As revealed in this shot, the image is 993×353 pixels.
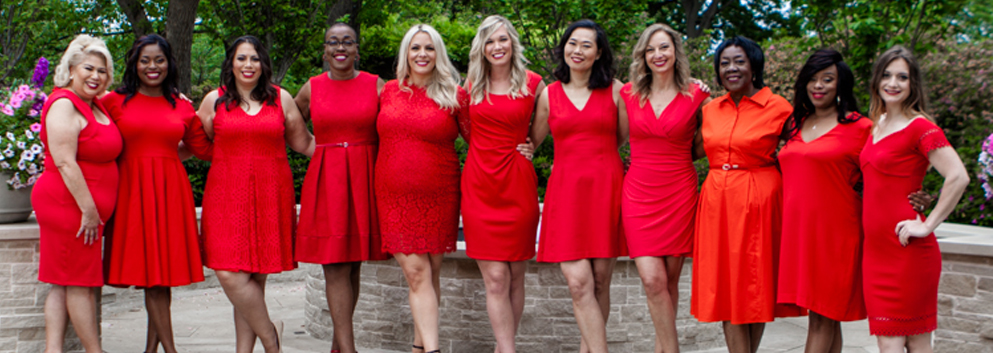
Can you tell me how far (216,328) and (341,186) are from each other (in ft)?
7.56

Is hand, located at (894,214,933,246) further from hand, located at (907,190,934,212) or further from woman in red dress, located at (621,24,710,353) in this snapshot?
woman in red dress, located at (621,24,710,353)

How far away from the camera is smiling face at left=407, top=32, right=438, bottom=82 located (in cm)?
416

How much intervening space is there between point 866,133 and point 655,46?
1041 mm

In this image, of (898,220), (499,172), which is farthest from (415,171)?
(898,220)

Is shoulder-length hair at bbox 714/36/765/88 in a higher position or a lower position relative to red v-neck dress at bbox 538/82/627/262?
higher

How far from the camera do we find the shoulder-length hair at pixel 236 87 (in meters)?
4.25

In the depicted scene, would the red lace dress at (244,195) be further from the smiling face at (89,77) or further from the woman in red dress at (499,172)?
the woman in red dress at (499,172)

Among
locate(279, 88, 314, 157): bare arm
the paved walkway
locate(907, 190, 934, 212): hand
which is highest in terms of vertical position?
locate(279, 88, 314, 157): bare arm

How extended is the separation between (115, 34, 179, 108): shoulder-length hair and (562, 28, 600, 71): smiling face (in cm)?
207

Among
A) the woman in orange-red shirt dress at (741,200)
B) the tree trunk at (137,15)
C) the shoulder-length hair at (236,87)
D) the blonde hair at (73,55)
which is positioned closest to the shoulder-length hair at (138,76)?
the blonde hair at (73,55)

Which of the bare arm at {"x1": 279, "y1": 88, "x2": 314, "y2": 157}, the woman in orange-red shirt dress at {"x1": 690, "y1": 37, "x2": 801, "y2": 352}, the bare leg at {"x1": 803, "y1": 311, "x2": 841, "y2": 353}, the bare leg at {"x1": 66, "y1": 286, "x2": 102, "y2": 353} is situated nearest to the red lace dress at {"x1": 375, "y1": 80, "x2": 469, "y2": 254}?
the bare arm at {"x1": 279, "y1": 88, "x2": 314, "y2": 157}

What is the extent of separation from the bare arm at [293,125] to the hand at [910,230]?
9.76 feet

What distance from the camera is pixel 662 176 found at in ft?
13.0

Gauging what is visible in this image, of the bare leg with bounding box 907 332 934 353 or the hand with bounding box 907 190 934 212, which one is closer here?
the hand with bounding box 907 190 934 212
